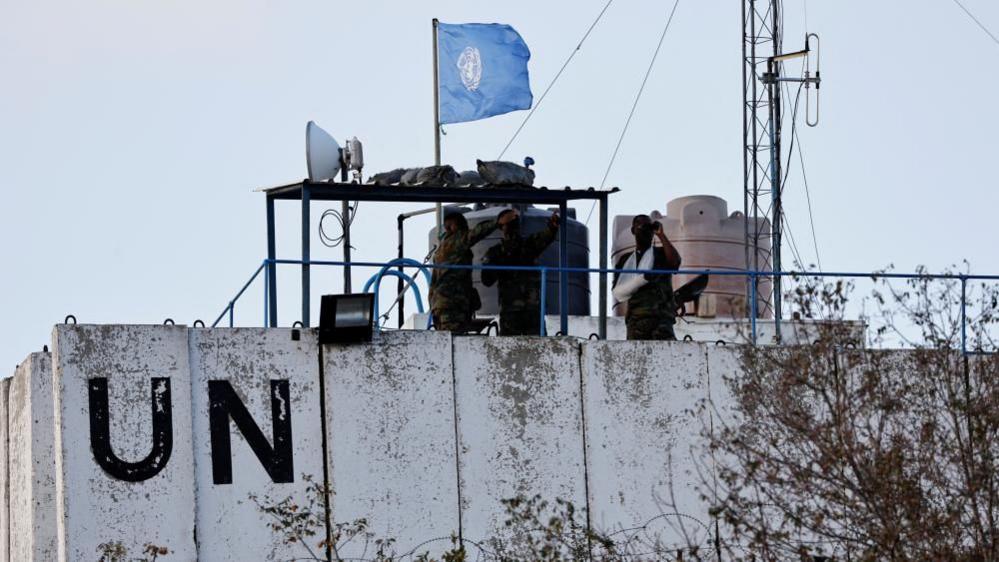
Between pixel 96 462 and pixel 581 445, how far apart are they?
4.62 metres

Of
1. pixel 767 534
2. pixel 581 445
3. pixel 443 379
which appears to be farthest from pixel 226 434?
pixel 767 534

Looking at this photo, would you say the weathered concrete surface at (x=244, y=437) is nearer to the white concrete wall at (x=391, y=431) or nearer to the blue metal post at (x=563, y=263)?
the white concrete wall at (x=391, y=431)

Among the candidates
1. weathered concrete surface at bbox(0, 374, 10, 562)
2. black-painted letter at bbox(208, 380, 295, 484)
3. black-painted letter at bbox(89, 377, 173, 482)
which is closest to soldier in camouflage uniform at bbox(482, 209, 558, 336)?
black-painted letter at bbox(208, 380, 295, 484)

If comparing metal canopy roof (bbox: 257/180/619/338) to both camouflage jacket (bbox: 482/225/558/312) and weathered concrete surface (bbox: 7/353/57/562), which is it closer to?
camouflage jacket (bbox: 482/225/558/312)

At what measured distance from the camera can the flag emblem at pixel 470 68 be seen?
2777 cm

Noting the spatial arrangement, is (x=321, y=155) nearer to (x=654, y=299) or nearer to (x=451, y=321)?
(x=451, y=321)

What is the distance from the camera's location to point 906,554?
58.5ft

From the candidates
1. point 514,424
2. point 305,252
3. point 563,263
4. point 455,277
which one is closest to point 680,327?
point 563,263

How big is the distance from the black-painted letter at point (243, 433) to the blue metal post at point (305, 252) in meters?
1.35

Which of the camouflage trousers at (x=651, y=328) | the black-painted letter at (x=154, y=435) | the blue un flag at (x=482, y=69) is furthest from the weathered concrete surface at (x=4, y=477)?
the blue un flag at (x=482, y=69)

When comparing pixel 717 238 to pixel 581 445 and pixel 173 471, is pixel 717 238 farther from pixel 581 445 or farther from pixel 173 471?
pixel 173 471

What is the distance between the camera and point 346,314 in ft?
65.3

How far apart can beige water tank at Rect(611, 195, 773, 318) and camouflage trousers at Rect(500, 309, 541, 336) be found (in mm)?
4928

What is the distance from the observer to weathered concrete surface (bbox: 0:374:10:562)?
2286 centimetres
